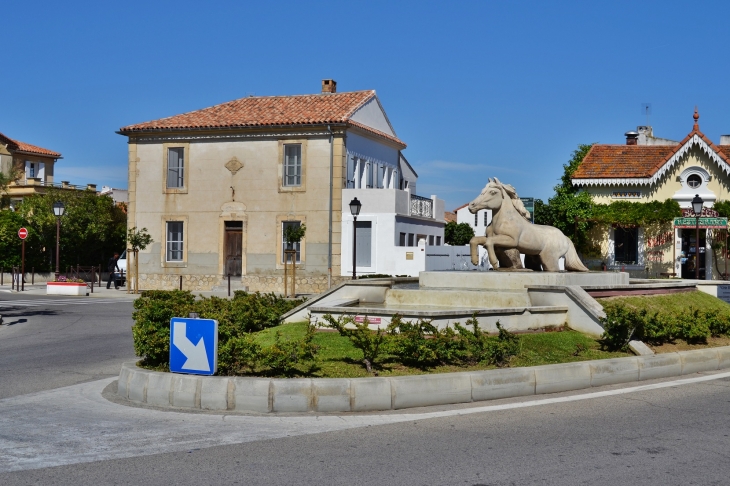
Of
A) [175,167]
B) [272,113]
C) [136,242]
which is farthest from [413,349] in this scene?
[175,167]

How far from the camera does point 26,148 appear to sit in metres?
76.2

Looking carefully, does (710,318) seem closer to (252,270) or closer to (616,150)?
(252,270)

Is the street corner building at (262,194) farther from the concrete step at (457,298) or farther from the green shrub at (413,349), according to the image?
the green shrub at (413,349)

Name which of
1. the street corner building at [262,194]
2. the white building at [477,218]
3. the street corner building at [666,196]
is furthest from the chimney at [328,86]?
the white building at [477,218]

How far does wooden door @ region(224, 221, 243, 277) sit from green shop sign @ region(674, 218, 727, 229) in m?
20.0

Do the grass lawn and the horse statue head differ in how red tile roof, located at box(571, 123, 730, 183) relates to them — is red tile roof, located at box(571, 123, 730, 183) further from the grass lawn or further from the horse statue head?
the grass lawn

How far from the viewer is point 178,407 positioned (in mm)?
9773

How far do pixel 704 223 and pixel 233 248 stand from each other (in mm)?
20866

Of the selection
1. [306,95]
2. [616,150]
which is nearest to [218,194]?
[306,95]

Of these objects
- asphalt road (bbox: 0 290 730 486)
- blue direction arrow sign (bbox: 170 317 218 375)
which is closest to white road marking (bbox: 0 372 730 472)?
asphalt road (bbox: 0 290 730 486)

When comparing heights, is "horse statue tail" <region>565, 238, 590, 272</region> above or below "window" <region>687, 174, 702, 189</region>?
below

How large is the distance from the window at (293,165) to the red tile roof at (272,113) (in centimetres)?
127

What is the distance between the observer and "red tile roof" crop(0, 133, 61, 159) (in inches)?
2880

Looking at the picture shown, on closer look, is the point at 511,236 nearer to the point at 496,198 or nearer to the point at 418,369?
the point at 496,198
